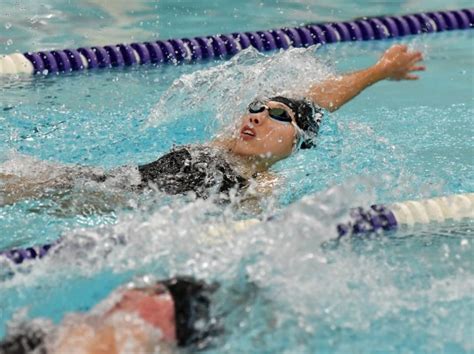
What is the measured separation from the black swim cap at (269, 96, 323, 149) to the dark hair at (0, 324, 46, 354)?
149 centimetres

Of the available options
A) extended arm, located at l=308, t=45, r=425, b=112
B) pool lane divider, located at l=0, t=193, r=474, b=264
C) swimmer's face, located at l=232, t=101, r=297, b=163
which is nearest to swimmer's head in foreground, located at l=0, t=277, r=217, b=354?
pool lane divider, located at l=0, t=193, r=474, b=264

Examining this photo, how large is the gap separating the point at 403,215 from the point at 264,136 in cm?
48

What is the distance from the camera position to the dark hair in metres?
1.65

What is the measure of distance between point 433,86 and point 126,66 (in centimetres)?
139

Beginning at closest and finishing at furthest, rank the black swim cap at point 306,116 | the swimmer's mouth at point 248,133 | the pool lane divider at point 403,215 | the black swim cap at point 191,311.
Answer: the black swim cap at point 191,311 < the pool lane divider at point 403,215 < the swimmer's mouth at point 248,133 < the black swim cap at point 306,116

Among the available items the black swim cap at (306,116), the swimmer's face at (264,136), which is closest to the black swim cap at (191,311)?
the swimmer's face at (264,136)

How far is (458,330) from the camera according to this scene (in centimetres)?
206

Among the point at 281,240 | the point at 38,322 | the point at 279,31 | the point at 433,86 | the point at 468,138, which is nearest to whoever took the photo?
the point at 38,322

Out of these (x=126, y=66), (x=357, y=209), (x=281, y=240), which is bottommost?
(x=126, y=66)

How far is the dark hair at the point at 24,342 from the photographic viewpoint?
5.41 feet

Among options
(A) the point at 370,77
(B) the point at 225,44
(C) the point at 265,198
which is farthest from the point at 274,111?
(B) the point at 225,44

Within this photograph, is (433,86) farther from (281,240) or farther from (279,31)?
(281,240)

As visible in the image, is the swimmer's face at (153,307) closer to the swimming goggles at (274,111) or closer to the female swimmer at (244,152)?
the female swimmer at (244,152)

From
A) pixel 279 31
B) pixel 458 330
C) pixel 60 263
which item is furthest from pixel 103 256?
pixel 279 31
